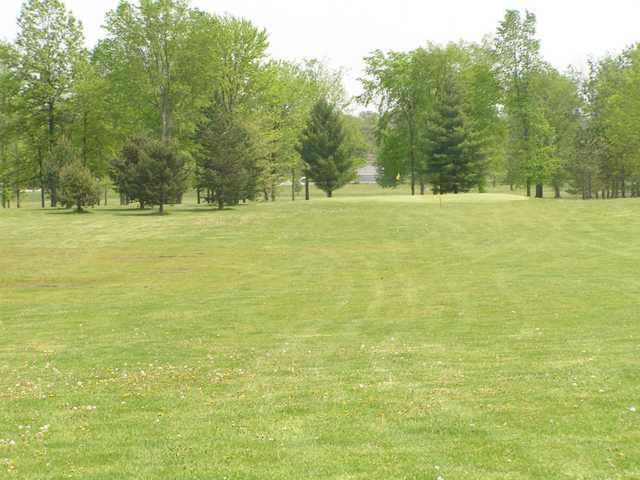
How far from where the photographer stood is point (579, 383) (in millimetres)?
12031

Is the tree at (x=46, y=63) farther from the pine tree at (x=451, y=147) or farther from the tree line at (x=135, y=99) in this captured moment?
the pine tree at (x=451, y=147)

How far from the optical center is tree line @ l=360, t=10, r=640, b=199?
80750mm

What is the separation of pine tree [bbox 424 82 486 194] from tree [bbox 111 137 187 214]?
101 ft

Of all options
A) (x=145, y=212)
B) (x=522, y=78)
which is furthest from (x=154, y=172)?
(x=522, y=78)

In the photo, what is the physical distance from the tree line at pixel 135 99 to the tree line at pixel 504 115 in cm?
1932

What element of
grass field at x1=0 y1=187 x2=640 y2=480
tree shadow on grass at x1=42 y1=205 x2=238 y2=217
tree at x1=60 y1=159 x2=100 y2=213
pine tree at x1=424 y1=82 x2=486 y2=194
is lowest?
grass field at x1=0 y1=187 x2=640 y2=480

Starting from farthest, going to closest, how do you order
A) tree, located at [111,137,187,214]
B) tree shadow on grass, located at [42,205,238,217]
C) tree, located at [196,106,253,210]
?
tree, located at [196,106,253,210] < tree shadow on grass, located at [42,205,238,217] < tree, located at [111,137,187,214]

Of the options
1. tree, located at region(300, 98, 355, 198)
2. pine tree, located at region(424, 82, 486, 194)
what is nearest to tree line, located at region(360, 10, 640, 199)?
pine tree, located at region(424, 82, 486, 194)

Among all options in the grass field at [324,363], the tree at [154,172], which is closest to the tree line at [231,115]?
the tree at [154,172]

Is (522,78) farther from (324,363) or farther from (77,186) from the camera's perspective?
(324,363)

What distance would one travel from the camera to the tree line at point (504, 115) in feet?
265

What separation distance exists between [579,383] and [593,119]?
9919 cm

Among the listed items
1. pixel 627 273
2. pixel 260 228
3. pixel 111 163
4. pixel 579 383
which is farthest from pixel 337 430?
pixel 111 163

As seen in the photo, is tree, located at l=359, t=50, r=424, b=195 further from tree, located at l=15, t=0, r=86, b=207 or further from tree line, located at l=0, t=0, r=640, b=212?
tree, located at l=15, t=0, r=86, b=207
